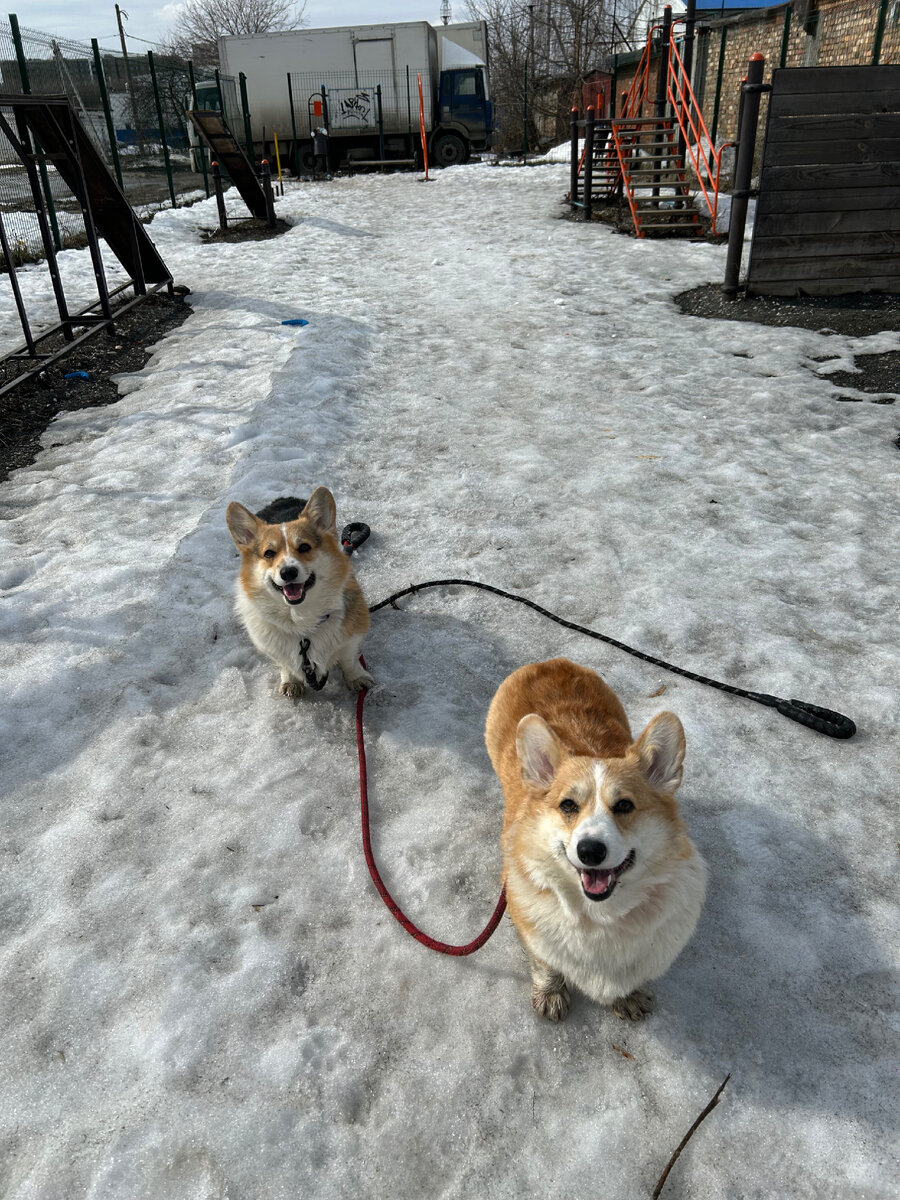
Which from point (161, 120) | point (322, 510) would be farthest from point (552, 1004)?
point (161, 120)

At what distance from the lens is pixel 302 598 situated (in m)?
3.27

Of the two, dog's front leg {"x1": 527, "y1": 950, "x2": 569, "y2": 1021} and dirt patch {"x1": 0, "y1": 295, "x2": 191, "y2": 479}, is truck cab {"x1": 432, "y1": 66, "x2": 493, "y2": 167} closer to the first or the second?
dirt patch {"x1": 0, "y1": 295, "x2": 191, "y2": 479}

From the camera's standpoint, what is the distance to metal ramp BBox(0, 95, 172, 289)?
7.59 m

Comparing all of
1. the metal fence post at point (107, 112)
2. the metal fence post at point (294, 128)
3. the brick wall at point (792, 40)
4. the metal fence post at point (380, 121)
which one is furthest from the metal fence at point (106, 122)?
the brick wall at point (792, 40)

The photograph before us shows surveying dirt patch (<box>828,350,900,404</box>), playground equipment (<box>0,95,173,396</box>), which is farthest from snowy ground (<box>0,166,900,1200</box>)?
playground equipment (<box>0,95,173,396</box>)

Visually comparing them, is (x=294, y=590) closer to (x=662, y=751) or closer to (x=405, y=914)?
(x=405, y=914)

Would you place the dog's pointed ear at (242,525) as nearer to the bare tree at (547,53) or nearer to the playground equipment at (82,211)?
the playground equipment at (82,211)

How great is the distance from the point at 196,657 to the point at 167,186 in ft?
59.2

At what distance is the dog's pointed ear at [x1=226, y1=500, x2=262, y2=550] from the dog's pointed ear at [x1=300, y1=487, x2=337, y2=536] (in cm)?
23

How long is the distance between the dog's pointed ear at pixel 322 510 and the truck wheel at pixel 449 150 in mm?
25874

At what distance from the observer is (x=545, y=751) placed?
2098mm

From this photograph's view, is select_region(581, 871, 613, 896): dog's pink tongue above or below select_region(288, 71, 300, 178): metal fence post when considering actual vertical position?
below

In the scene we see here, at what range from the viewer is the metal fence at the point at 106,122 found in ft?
31.9

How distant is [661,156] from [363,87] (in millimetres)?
14868
